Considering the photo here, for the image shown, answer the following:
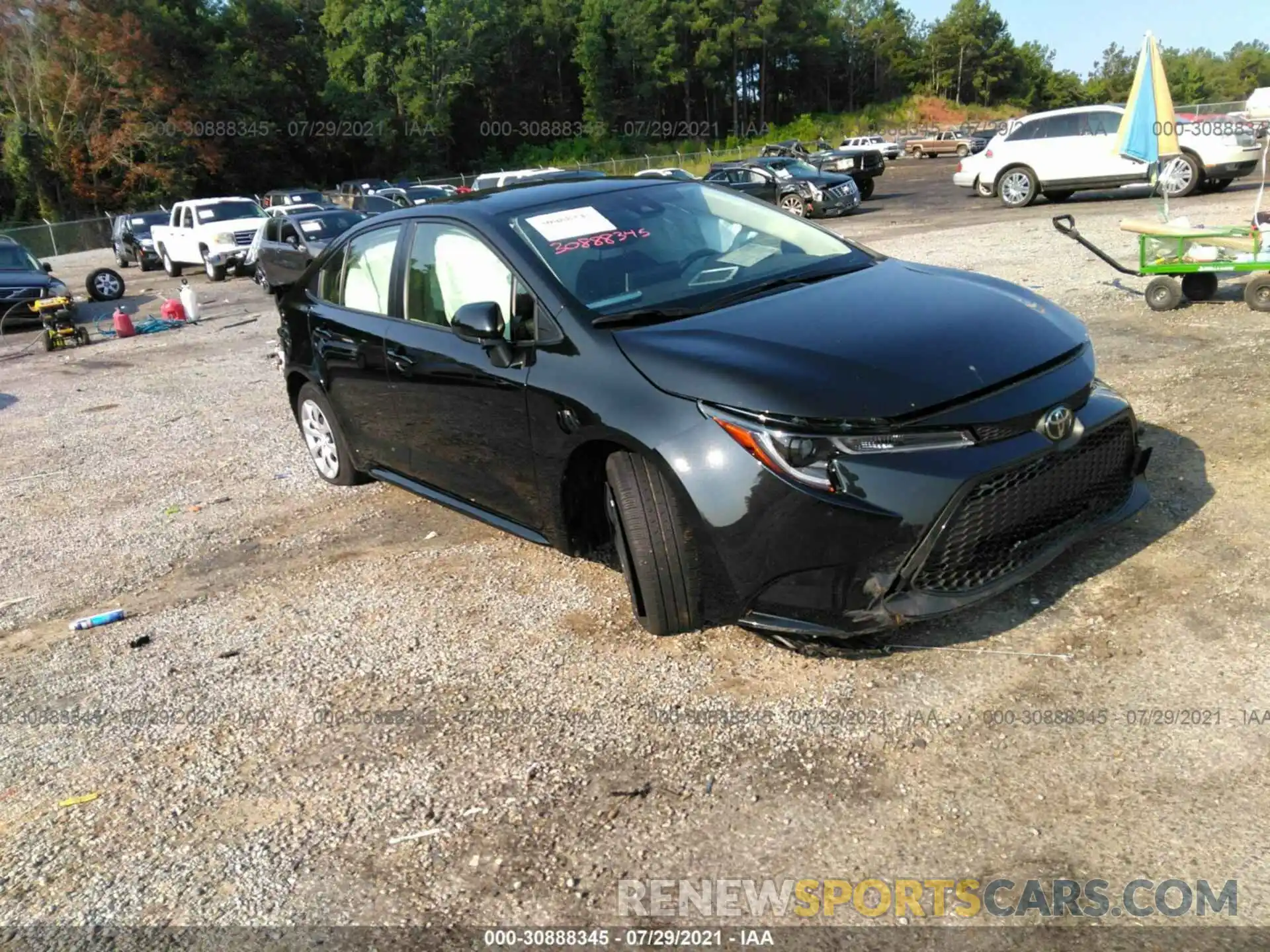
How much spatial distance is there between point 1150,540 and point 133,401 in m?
9.11

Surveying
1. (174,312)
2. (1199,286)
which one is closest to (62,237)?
(174,312)

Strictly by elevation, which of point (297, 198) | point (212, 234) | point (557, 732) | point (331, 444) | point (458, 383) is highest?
point (297, 198)

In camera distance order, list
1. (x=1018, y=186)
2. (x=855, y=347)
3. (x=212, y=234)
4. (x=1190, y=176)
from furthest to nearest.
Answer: (x=212, y=234) → (x=1018, y=186) → (x=1190, y=176) → (x=855, y=347)

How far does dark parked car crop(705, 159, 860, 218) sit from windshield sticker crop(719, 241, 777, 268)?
63.7ft

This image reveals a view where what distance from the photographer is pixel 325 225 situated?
701 inches

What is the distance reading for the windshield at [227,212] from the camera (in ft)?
74.7

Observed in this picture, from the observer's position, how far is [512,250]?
4016mm

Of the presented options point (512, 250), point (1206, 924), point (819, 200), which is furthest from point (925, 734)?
point (819, 200)

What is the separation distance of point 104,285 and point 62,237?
24.9 meters

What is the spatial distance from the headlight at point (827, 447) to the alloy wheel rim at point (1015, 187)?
59.7ft

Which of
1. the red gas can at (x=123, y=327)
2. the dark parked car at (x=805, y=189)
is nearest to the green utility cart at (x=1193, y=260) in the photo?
the red gas can at (x=123, y=327)

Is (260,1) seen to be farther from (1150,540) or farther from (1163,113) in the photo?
(1150,540)

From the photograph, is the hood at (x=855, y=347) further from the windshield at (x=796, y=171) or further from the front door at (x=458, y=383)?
the windshield at (x=796, y=171)

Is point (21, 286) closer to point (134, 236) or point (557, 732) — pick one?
point (134, 236)
